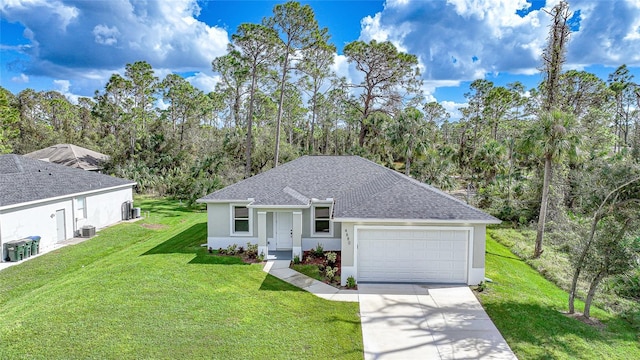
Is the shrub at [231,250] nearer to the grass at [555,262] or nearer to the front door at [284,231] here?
the front door at [284,231]

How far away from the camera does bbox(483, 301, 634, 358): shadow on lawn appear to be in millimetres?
8484

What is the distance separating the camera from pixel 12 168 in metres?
18.6

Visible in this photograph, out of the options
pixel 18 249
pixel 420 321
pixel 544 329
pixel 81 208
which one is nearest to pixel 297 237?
pixel 420 321

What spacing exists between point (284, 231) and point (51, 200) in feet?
38.9

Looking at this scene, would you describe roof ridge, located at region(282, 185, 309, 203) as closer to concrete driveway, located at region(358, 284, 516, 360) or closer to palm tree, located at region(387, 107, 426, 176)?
concrete driveway, located at region(358, 284, 516, 360)

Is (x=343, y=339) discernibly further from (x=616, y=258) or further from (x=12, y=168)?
(x=12, y=168)

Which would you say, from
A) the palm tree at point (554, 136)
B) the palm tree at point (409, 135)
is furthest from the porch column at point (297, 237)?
the palm tree at point (409, 135)

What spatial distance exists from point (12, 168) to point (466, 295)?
23.2 meters

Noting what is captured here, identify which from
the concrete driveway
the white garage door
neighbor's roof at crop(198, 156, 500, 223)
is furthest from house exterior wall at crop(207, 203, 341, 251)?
the concrete driveway

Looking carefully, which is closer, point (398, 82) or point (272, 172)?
point (272, 172)

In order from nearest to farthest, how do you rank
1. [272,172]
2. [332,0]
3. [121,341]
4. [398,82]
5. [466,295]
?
[121,341] < [466,295] < [272,172] < [332,0] < [398,82]

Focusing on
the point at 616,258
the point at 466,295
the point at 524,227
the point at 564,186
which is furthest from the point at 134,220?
the point at 564,186

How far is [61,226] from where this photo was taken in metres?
17.9

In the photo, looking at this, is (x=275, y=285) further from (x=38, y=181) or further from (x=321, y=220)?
(x=38, y=181)
